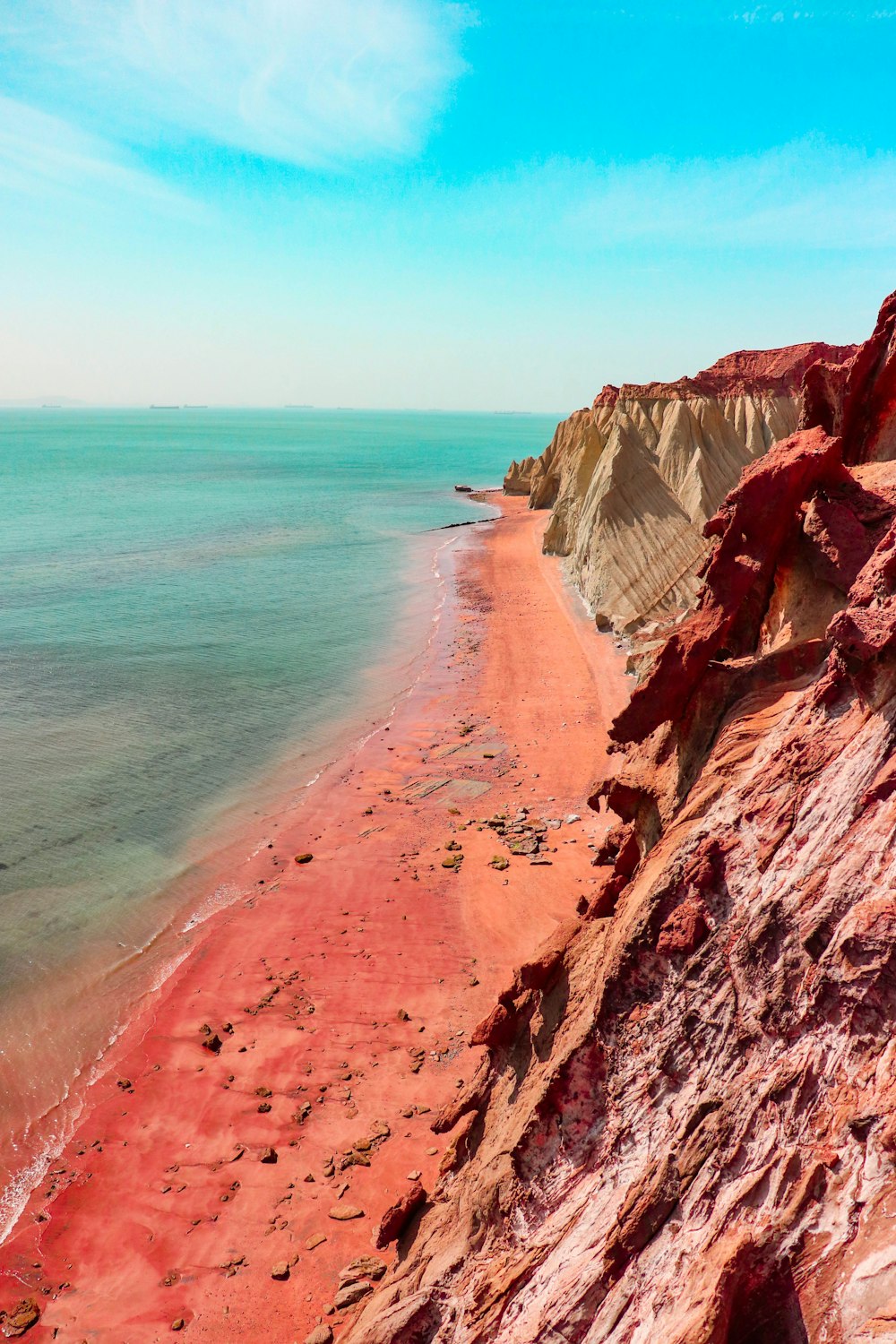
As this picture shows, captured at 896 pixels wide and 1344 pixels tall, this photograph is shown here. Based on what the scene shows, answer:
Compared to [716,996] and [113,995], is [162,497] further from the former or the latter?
[716,996]

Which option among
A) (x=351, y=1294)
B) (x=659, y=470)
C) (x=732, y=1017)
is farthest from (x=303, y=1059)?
(x=659, y=470)

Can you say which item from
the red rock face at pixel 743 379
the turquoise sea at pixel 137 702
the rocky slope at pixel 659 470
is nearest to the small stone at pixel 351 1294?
the turquoise sea at pixel 137 702

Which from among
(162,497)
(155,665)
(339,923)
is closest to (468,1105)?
(339,923)

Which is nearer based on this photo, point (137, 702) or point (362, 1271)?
point (362, 1271)

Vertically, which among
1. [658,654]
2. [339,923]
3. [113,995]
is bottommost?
[113,995]

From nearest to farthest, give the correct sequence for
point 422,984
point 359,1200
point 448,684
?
point 359,1200 → point 422,984 → point 448,684

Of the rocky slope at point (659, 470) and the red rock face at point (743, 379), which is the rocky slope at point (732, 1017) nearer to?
the rocky slope at point (659, 470)

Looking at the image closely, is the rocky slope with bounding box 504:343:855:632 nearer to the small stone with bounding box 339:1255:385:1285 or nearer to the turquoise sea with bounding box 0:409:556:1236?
the turquoise sea with bounding box 0:409:556:1236

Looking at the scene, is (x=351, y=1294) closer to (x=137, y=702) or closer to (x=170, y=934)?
(x=170, y=934)
